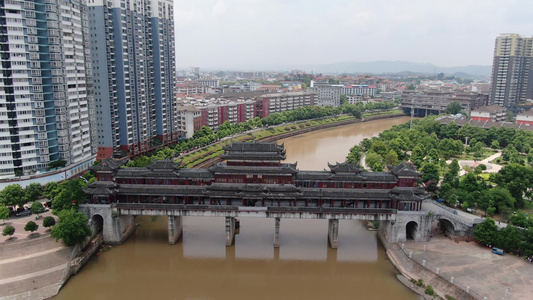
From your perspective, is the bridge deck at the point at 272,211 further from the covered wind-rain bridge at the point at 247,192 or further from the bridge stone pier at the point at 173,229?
the bridge stone pier at the point at 173,229

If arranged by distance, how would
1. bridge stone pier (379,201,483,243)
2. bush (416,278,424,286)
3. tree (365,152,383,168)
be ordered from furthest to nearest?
tree (365,152,383,168) → bridge stone pier (379,201,483,243) → bush (416,278,424,286)

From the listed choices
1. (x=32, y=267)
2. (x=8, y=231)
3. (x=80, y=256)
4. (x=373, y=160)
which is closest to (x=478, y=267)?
(x=373, y=160)

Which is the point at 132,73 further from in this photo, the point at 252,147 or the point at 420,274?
the point at 420,274

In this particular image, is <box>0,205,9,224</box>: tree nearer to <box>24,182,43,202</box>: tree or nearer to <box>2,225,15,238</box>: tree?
<box>2,225,15,238</box>: tree

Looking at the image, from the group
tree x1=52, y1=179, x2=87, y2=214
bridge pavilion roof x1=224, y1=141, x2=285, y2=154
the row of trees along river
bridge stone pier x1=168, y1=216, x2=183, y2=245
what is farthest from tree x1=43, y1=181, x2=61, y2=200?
the row of trees along river

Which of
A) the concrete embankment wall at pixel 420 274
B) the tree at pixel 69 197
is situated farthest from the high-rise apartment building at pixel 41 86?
the concrete embankment wall at pixel 420 274

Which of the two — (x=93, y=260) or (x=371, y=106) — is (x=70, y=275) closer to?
(x=93, y=260)
